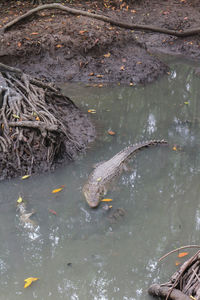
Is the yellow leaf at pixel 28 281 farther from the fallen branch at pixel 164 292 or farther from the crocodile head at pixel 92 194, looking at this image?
the crocodile head at pixel 92 194

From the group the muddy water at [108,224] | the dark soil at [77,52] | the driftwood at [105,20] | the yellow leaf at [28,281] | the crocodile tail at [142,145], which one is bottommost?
the yellow leaf at [28,281]

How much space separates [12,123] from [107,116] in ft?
8.01

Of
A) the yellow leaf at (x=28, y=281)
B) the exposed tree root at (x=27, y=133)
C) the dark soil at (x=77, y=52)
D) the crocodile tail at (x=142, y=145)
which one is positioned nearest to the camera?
the yellow leaf at (x=28, y=281)

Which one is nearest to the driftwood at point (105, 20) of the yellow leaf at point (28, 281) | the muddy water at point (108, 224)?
the muddy water at point (108, 224)

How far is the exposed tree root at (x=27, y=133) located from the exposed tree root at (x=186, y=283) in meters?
3.10

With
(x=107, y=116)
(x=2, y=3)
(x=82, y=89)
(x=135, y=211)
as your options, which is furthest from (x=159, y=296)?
(x=2, y=3)

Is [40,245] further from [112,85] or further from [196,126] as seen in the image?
[112,85]

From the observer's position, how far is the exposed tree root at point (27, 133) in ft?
19.1

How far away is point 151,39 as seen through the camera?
12.5 meters

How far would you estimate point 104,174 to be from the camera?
18.7 ft

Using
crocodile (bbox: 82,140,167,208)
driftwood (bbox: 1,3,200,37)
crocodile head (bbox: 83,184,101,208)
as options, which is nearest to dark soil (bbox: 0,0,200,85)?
driftwood (bbox: 1,3,200,37)

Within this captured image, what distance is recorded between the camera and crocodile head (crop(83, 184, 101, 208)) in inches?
202

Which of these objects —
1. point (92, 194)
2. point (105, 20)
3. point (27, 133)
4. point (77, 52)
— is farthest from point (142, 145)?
point (105, 20)

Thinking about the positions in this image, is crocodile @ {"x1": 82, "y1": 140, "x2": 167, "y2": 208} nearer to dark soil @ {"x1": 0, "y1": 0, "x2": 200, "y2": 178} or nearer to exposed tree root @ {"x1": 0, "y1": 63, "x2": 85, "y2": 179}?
exposed tree root @ {"x1": 0, "y1": 63, "x2": 85, "y2": 179}
